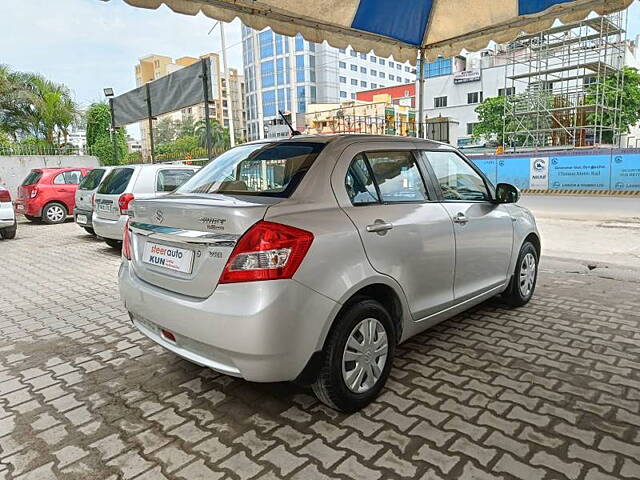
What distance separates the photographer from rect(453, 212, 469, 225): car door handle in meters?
3.44

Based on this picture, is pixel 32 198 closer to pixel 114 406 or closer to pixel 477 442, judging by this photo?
pixel 114 406

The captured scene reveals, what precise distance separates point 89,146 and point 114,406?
2010cm

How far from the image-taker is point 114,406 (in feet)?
9.39

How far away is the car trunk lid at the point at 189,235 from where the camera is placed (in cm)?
237

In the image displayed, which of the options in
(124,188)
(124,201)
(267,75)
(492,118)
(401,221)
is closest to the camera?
(401,221)

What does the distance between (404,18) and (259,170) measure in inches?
173

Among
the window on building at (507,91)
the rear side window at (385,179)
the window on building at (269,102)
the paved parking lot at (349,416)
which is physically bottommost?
the paved parking lot at (349,416)

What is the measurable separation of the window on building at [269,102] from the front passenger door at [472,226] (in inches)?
3426

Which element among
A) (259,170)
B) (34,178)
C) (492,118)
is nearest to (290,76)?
(492,118)

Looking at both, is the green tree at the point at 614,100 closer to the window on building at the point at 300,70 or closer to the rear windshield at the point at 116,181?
the rear windshield at the point at 116,181

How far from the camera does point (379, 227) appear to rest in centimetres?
278

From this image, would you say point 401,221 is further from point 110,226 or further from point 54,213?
point 54,213

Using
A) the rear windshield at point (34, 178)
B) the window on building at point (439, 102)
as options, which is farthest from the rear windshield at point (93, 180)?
the window on building at point (439, 102)

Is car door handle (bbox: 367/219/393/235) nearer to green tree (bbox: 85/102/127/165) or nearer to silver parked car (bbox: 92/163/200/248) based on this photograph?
silver parked car (bbox: 92/163/200/248)
